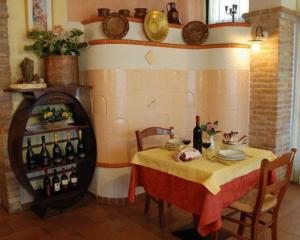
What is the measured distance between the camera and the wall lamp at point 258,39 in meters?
3.65

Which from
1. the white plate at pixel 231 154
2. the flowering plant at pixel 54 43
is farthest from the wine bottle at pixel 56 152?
the white plate at pixel 231 154

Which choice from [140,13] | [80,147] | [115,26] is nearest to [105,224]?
[80,147]

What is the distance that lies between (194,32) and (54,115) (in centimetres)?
189

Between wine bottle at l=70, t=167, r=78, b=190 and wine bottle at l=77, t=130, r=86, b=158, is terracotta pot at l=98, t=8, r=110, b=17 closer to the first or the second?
wine bottle at l=77, t=130, r=86, b=158

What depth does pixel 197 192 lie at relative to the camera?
2201 mm

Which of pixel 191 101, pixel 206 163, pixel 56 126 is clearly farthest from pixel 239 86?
pixel 56 126

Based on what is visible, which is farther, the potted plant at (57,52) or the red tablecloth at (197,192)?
the potted plant at (57,52)

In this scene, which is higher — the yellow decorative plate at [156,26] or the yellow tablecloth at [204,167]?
the yellow decorative plate at [156,26]

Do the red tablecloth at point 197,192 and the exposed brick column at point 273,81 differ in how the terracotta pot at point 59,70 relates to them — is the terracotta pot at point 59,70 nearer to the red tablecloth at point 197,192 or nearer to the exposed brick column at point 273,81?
the red tablecloth at point 197,192

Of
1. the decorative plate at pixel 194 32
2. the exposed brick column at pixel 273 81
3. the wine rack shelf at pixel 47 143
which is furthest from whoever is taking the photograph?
the decorative plate at pixel 194 32

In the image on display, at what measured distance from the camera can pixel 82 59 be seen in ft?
11.4

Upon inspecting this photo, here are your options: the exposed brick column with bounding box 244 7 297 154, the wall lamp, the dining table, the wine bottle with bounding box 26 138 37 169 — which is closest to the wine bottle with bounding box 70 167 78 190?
the wine bottle with bounding box 26 138 37 169

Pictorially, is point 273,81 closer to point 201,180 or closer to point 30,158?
point 201,180

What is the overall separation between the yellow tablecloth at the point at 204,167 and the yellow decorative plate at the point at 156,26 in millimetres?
1414
